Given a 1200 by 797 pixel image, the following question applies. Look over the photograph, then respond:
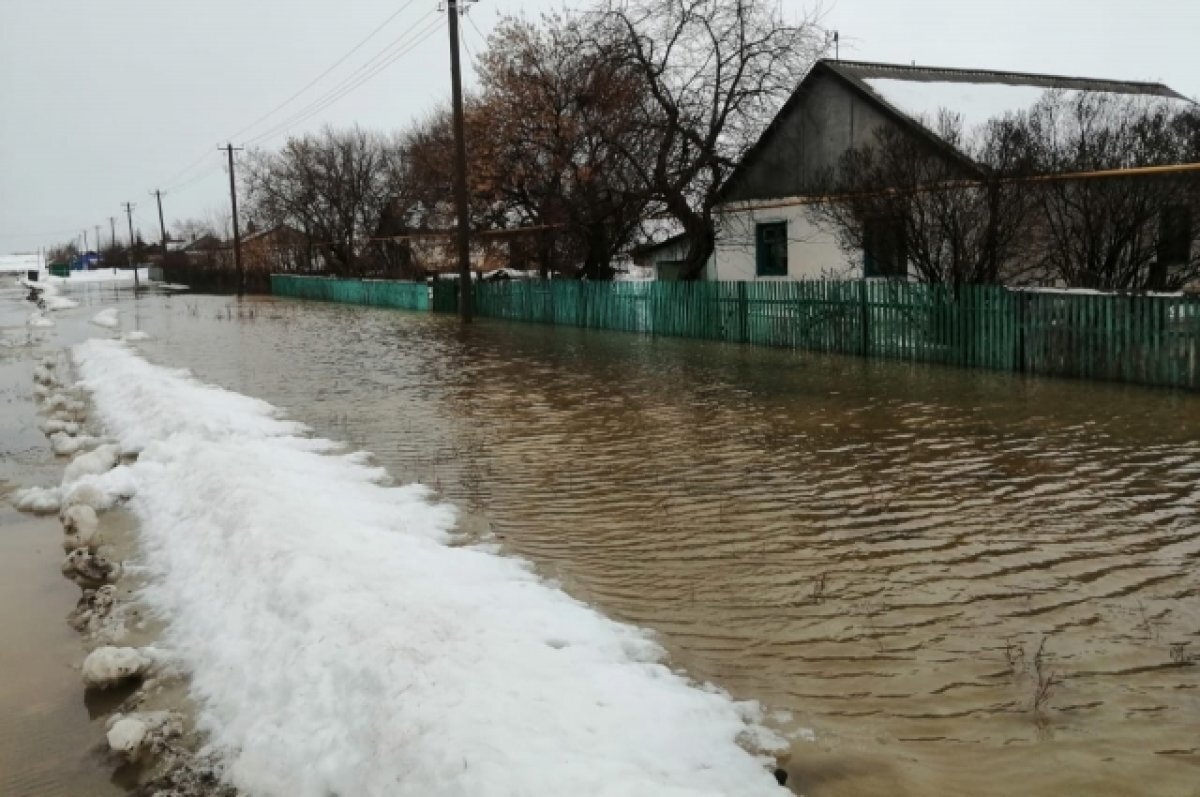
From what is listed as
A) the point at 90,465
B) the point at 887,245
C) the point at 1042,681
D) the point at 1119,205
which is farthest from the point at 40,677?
the point at 1119,205

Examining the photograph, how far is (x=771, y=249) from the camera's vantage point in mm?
27578

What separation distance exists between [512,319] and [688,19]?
10.5 m

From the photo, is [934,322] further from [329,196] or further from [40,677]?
[329,196]

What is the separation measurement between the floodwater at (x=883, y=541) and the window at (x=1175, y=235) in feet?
13.3

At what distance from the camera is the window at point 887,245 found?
672 inches

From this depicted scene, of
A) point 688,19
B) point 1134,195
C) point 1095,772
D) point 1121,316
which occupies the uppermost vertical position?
point 688,19

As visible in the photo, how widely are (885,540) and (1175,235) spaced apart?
12.1 metres

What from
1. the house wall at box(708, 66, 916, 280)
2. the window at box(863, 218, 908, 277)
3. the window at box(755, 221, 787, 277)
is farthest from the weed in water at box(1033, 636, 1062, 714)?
the window at box(755, 221, 787, 277)

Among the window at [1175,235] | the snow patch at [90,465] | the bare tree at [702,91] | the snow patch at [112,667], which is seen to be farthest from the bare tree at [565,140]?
the snow patch at [112,667]

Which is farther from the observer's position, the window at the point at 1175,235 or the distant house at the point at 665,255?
the distant house at the point at 665,255

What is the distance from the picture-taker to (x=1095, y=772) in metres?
3.59

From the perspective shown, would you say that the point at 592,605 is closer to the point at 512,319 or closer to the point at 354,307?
the point at 512,319

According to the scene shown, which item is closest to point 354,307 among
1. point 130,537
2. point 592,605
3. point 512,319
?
point 512,319

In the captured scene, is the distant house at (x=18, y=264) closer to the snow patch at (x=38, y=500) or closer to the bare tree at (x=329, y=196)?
the bare tree at (x=329, y=196)
